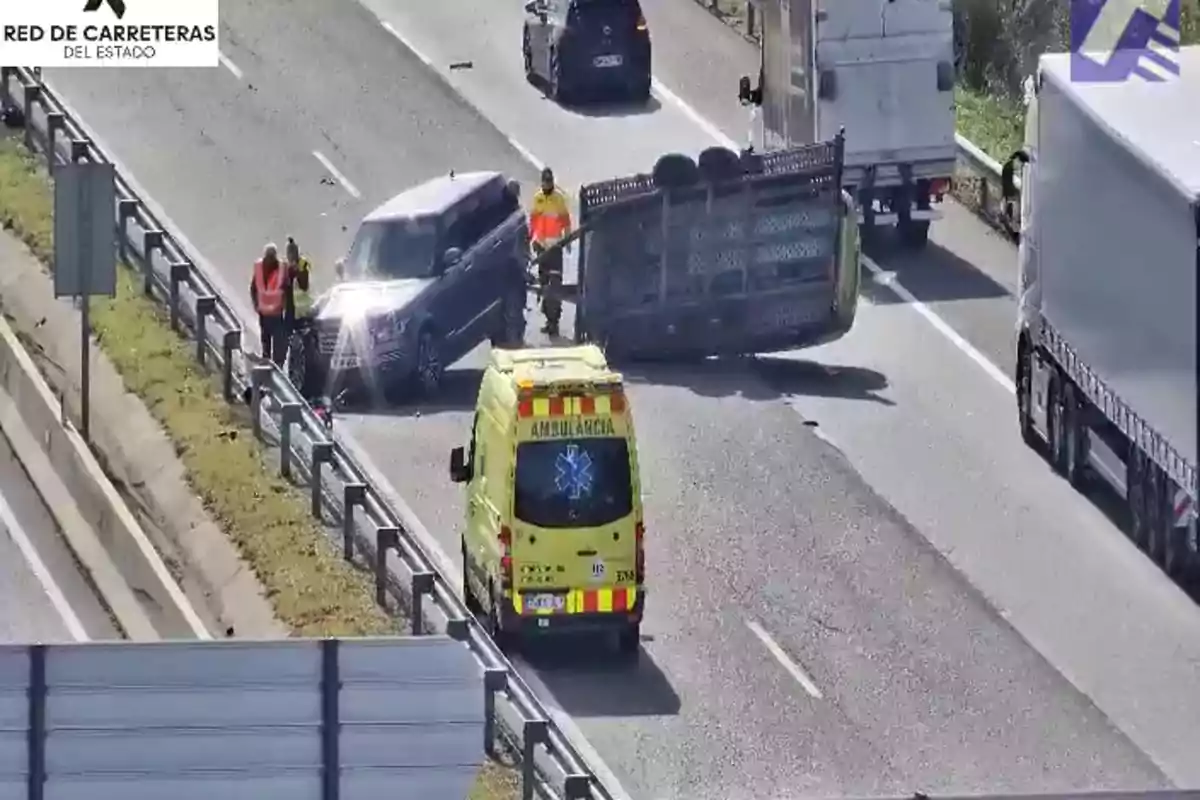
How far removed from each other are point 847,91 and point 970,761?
47.9 feet

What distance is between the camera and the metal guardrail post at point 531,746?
20.9 metres

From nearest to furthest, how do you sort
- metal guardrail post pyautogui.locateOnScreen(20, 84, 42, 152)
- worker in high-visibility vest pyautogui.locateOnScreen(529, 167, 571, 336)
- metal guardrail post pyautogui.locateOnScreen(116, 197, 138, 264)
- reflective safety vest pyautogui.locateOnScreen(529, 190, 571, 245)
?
worker in high-visibility vest pyautogui.locateOnScreen(529, 167, 571, 336) → metal guardrail post pyautogui.locateOnScreen(116, 197, 138, 264) → reflective safety vest pyautogui.locateOnScreen(529, 190, 571, 245) → metal guardrail post pyautogui.locateOnScreen(20, 84, 42, 152)

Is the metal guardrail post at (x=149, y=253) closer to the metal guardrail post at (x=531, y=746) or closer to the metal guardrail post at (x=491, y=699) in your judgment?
the metal guardrail post at (x=491, y=699)

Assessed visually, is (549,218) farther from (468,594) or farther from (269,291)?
(468,594)

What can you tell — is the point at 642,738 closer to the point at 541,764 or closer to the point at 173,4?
the point at 541,764

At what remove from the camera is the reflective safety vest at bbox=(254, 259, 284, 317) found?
31.9m

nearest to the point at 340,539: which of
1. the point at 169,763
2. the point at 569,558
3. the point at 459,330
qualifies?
the point at 569,558

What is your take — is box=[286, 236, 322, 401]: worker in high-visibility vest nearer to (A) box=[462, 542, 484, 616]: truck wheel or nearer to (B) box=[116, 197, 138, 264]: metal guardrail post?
(B) box=[116, 197, 138, 264]: metal guardrail post

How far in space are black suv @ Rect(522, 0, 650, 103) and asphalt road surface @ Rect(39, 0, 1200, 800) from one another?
41cm

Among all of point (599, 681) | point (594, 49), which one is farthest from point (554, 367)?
point (594, 49)

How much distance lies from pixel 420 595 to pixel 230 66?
22.0 metres

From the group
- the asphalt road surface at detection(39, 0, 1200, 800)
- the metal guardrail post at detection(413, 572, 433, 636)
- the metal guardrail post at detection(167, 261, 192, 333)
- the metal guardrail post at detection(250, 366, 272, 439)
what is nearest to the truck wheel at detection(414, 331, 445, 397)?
the asphalt road surface at detection(39, 0, 1200, 800)

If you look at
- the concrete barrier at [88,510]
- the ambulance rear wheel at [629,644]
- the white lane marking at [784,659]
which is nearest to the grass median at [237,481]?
the concrete barrier at [88,510]

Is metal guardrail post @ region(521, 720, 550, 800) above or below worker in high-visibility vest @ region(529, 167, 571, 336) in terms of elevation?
above
